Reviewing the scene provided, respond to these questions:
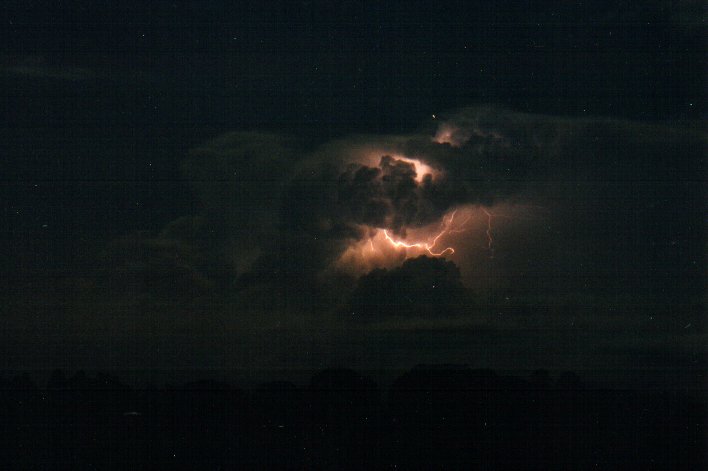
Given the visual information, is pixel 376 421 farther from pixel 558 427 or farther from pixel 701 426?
pixel 701 426

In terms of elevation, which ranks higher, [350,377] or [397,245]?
[397,245]

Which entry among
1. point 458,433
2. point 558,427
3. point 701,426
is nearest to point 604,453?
point 558,427

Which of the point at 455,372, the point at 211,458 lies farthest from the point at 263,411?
the point at 455,372

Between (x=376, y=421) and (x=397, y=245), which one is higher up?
(x=397, y=245)

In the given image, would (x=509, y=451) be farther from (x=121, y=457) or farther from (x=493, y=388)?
(x=121, y=457)

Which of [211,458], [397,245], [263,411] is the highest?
[397,245]

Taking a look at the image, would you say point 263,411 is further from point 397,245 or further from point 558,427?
point 558,427

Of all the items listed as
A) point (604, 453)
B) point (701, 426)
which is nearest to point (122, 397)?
point (604, 453)
